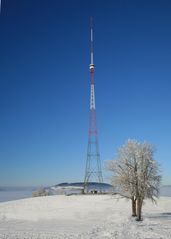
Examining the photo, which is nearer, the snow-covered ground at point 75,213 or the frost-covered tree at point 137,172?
the snow-covered ground at point 75,213

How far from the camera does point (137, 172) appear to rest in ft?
111

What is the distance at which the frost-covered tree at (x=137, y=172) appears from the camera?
110 ft

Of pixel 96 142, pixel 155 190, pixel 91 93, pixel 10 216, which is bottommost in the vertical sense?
pixel 10 216

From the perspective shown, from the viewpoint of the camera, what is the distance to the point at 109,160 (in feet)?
118

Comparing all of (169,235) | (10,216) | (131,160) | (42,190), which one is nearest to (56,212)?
(10,216)

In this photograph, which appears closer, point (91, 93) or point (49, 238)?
point (49, 238)

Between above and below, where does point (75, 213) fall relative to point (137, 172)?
below

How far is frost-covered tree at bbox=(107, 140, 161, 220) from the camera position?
3350cm

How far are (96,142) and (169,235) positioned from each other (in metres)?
37.2

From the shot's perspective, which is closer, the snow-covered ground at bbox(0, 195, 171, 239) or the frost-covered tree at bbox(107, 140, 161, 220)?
the snow-covered ground at bbox(0, 195, 171, 239)

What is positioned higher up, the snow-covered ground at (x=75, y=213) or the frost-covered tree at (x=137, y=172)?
the frost-covered tree at (x=137, y=172)

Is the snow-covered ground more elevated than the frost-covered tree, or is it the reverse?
the frost-covered tree

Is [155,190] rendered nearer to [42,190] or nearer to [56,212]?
[56,212]

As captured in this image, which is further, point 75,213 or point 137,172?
point 75,213
